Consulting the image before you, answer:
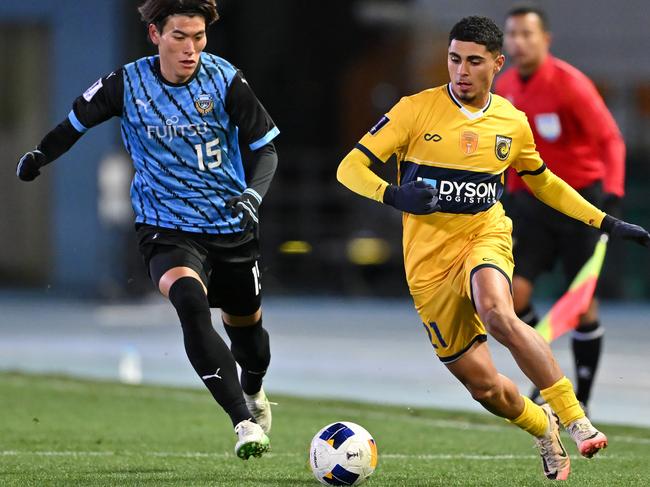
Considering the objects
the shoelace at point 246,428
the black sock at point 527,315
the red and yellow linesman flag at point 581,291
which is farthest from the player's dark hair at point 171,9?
the red and yellow linesman flag at point 581,291

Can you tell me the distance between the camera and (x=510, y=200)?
963 centimetres

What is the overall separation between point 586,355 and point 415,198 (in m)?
3.56

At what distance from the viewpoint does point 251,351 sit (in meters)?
7.65

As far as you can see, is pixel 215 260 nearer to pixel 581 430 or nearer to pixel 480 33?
pixel 480 33

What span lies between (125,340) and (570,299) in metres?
7.97

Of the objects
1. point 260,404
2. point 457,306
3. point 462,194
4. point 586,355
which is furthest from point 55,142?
point 586,355

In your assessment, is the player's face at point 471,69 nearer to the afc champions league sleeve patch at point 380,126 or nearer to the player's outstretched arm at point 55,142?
the afc champions league sleeve patch at point 380,126

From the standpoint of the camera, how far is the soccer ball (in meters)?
6.24

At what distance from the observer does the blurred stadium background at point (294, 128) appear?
75.3 feet

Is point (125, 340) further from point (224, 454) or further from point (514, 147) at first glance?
point (514, 147)

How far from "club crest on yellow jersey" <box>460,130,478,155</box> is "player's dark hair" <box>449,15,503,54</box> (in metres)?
0.43

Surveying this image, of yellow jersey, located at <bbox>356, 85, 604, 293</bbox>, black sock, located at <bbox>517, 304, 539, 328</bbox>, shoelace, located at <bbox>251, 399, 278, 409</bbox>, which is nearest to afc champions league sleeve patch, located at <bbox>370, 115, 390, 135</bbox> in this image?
yellow jersey, located at <bbox>356, 85, 604, 293</bbox>

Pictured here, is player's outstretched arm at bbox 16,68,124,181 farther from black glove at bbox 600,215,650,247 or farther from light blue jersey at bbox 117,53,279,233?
black glove at bbox 600,215,650,247

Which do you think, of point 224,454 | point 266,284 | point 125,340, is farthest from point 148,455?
point 266,284
